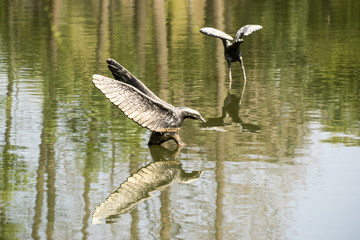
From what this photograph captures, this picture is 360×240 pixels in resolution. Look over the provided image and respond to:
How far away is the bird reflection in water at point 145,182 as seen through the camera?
8.68m

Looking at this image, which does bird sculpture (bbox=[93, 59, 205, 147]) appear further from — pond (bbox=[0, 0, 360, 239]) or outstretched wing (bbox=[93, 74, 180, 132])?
pond (bbox=[0, 0, 360, 239])

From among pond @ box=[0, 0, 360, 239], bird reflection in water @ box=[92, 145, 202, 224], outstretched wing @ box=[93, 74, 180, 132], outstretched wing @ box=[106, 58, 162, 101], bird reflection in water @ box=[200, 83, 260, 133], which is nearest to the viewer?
pond @ box=[0, 0, 360, 239]

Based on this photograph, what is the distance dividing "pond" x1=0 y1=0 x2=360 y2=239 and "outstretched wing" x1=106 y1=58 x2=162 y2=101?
2.99 feet

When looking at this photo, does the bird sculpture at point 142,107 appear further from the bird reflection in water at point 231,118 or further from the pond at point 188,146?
the bird reflection in water at point 231,118

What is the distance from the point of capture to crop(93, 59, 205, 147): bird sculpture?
1072cm

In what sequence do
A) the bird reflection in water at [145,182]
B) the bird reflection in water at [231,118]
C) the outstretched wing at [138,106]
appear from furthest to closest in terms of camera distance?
the bird reflection in water at [231,118], the outstretched wing at [138,106], the bird reflection in water at [145,182]

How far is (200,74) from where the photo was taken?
18734mm

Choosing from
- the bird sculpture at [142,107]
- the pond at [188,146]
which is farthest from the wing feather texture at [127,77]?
the pond at [188,146]

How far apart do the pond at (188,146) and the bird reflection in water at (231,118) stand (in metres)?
0.04

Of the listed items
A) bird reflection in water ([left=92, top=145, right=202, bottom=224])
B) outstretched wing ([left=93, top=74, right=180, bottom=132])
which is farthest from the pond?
outstretched wing ([left=93, top=74, right=180, bottom=132])

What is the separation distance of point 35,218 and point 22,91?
27.1 ft

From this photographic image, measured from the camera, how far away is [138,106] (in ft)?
36.0

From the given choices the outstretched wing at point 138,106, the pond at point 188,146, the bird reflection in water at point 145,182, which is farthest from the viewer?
the outstretched wing at point 138,106

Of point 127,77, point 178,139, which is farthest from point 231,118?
point 127,77
